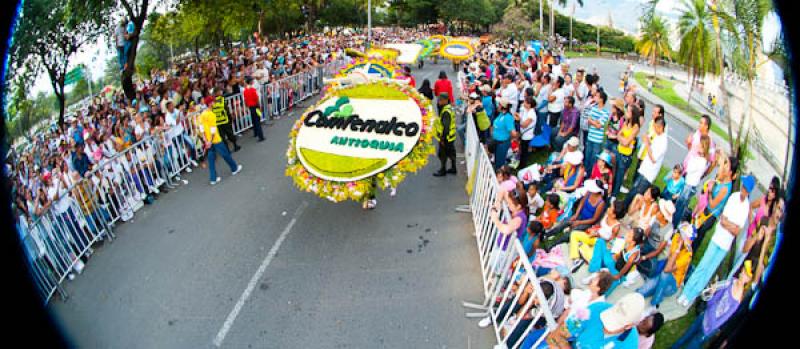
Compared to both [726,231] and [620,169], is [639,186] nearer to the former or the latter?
[620,169]

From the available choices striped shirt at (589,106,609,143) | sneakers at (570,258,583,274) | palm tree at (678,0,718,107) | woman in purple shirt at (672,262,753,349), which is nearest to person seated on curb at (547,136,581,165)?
striped shirt at (589,106,609,143)

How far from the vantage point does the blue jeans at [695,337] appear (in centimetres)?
452

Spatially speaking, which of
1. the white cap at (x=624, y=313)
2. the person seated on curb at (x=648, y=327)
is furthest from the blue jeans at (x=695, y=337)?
the white cap at (x=624, y=313)

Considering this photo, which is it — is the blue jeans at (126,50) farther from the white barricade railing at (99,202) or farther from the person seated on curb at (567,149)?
the person seated on curb at (567,149)

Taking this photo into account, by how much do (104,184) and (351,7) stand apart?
4763 centimetres

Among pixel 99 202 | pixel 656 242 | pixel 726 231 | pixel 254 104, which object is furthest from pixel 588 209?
pixel 254 104

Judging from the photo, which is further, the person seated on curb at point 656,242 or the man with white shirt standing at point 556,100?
the man with white shirt standing at point 556,100

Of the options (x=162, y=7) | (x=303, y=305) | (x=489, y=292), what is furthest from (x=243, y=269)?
(x=162, y=7)

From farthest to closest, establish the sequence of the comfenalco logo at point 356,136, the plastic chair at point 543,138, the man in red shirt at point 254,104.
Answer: the man in red shirt at point 254,104
the plastic chair at point 543,138
the comfenalco logo at point 356,136

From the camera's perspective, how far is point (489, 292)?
18.8 ft

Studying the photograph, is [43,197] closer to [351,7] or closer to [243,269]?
[243,269]

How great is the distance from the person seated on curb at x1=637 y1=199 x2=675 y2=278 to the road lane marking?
4.97 meters

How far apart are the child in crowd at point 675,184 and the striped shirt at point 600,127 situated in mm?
1810

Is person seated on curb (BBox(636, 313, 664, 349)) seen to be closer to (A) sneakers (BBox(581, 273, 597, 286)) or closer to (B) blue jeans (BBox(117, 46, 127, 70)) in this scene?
(A) sneakers (BBox(581, 273, 597, 286))
